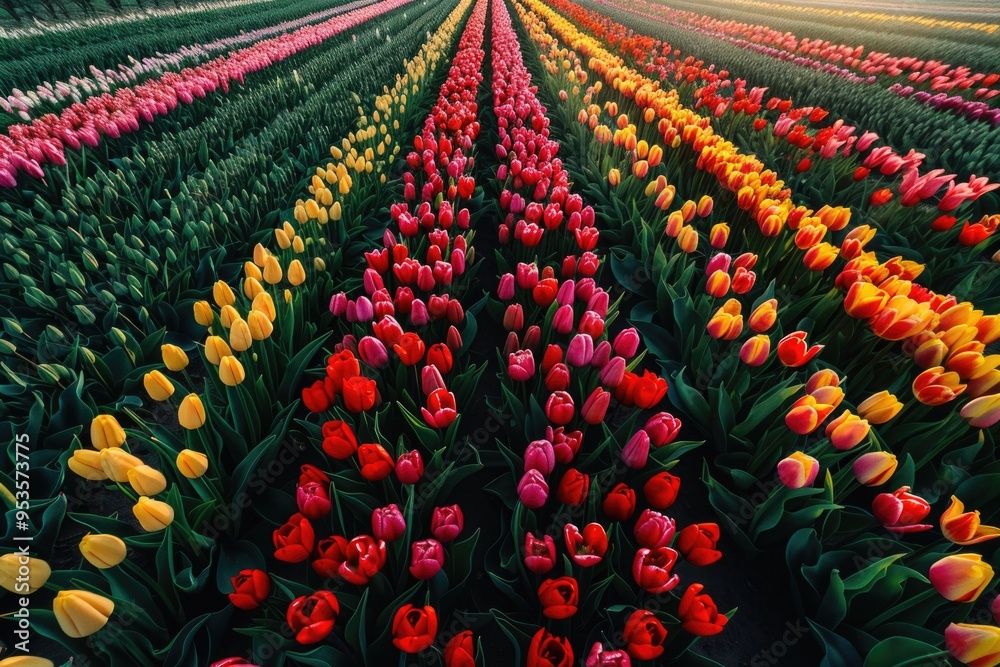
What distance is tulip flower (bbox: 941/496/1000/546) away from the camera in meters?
1.29

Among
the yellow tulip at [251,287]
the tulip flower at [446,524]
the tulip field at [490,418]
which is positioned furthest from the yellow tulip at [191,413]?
the tulip flower at [446,524]

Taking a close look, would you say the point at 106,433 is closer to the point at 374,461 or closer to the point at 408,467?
the point at 374,461

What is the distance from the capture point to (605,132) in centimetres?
420

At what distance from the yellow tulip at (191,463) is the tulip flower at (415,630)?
32.7 inches

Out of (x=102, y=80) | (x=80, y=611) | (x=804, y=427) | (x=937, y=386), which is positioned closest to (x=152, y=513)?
(x=80, y=611)

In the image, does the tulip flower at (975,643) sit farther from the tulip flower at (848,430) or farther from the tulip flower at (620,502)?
the tulip flower at (620,502)

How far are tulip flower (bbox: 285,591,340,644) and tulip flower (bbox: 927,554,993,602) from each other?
159 centimetres

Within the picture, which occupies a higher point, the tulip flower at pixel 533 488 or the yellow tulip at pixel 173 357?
the yellow tulip at pixel 173 357

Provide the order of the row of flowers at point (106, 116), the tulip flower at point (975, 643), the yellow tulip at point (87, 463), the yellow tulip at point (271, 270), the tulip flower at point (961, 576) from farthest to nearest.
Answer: the row of flowers at point (106, 116) → the yellow tulip at point (271, 270) → the yellow tulip at point (87, 463) → the tulip flower at point (961, 576) → the tulip flower at point (975, 643)

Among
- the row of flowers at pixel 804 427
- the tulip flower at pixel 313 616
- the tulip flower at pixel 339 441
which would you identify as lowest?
the row of flowers at pixel 804 427

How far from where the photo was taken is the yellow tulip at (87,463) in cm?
135

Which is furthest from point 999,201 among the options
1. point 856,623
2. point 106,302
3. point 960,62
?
point 960,62

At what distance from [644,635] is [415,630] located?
57 cm

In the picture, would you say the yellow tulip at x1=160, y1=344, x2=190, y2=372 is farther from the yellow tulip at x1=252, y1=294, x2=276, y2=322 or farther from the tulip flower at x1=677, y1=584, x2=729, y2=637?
the tulip flower at x1=677, y1=584, x2=729, y2=637
